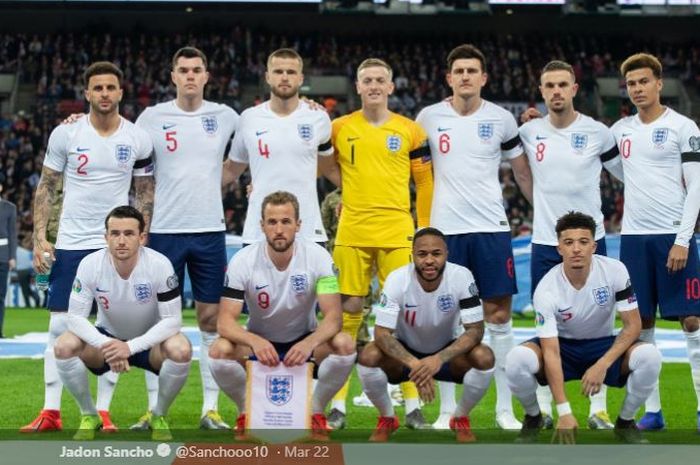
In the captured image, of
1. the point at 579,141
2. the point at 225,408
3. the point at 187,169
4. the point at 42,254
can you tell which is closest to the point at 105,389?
the point at 42,254

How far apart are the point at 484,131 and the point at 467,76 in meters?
0.37

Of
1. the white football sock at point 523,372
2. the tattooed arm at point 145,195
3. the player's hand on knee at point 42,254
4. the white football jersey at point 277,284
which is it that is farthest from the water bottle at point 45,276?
the white football sock at point 523,372

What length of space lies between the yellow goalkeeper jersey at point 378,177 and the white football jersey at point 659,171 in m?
1.35

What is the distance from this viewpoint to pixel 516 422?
7.33m

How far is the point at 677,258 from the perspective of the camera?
7309 mm

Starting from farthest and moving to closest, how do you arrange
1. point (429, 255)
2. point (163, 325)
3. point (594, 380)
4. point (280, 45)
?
point (280, 45)
point (163, 325)
point (429, 255)
point (594, 380)

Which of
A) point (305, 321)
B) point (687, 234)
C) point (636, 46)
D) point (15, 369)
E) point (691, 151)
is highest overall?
point (636, 46)

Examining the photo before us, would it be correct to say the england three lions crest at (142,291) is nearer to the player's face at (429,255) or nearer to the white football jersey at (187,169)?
the white football jersey at (187,169)

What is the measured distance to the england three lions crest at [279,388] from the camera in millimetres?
6289

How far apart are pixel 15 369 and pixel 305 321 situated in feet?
15.6

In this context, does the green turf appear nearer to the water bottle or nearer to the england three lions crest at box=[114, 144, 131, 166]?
the water bottle

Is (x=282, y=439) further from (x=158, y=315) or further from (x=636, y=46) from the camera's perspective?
(x=636, y=46)

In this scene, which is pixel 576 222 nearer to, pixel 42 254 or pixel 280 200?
pixel 280 200

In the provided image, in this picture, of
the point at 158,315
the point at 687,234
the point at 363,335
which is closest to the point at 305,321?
the point at 158,315
